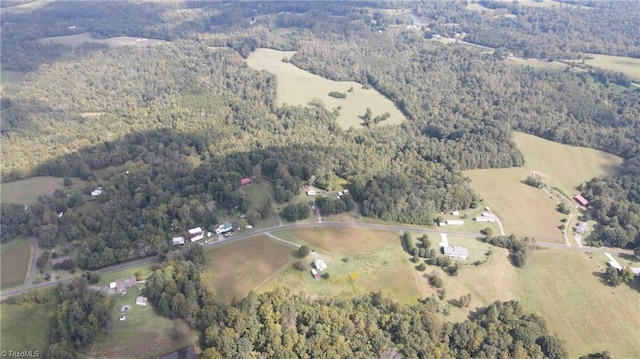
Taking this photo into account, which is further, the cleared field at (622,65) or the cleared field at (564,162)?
the cleared field at (622,65)

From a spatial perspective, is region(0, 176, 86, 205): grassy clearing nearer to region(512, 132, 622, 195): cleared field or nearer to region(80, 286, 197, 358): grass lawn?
region(80, 286, 197, 358): grass lawn

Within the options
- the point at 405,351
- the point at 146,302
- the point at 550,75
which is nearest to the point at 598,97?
the point at 550,75

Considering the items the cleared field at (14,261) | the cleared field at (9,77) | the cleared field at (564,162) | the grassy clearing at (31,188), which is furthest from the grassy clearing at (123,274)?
the cleared field at (9,77)

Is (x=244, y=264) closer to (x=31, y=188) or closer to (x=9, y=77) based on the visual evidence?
(x=31, y=188)

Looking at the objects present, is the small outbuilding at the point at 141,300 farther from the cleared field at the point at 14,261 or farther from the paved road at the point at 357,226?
the cleared field at the point at 14,261

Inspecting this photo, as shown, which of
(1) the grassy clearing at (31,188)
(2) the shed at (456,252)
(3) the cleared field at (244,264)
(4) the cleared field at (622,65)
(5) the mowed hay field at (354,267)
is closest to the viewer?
(3) the cleared field at (244,264)

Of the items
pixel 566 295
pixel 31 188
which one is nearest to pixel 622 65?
pixel 566 295
